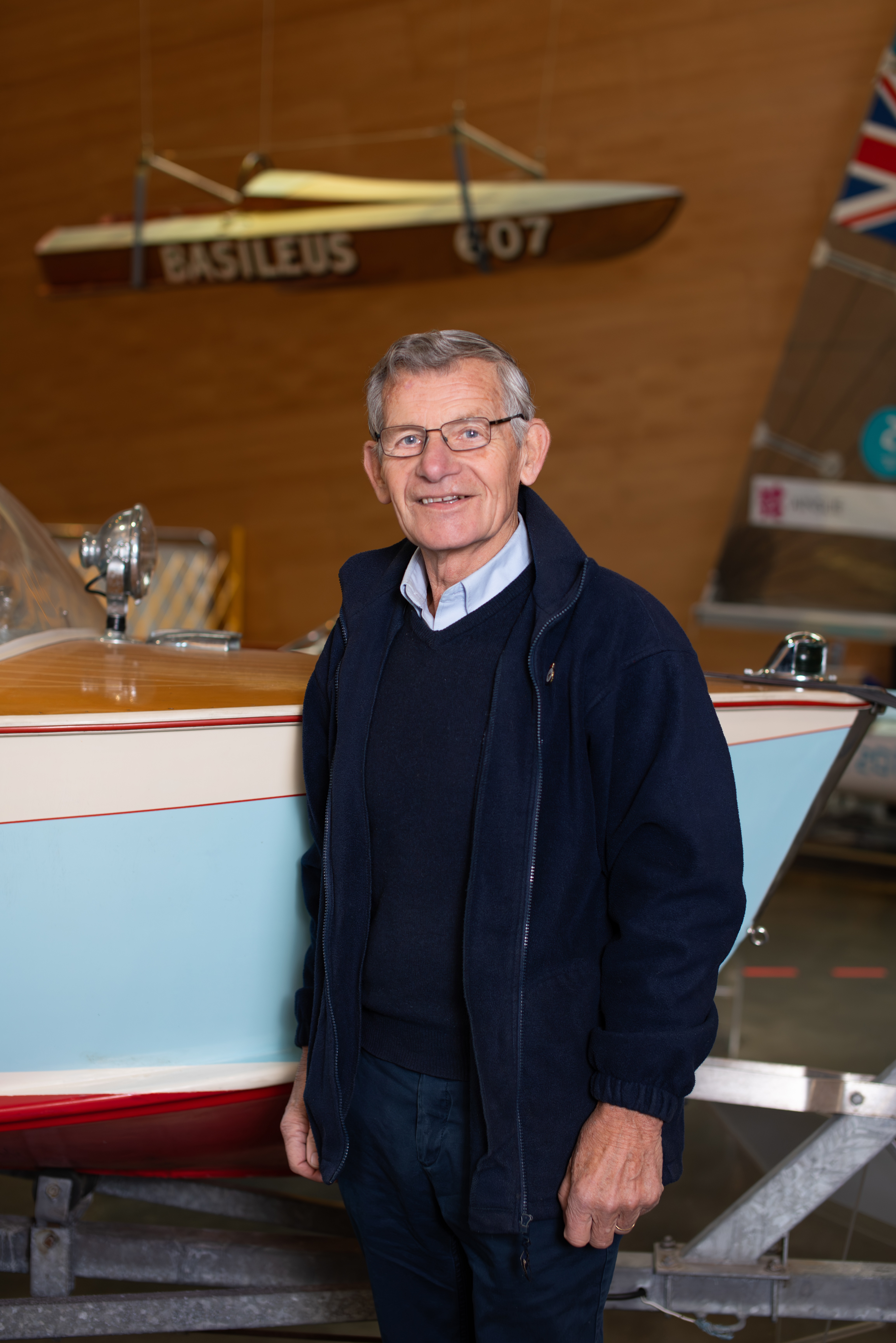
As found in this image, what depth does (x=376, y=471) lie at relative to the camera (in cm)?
109

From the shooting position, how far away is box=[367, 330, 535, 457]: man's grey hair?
1004 mm

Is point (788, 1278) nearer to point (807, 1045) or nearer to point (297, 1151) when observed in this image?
point (297, 1151)

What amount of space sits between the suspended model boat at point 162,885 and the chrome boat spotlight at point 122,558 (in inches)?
14.8

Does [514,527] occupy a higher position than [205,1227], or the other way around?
[514,527]

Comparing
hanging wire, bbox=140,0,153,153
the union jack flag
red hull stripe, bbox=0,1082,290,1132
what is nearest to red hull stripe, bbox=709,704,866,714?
red hull stripe, bbox=0,1082,290,1132

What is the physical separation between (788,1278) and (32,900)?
42.4 inches

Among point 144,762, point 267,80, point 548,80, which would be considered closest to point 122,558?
point 144,762

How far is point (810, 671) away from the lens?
1636 millimetres

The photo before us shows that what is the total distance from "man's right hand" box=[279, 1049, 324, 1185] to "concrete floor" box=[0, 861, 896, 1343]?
2.08 feet

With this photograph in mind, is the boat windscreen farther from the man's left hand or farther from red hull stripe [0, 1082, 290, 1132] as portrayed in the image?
the man's left hand

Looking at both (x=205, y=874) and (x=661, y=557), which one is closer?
(x=205, y=874)

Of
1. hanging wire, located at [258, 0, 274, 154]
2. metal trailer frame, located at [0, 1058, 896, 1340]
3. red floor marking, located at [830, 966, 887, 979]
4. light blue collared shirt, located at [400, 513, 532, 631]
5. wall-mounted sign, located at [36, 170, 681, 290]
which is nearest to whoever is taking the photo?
light blue collared shirt, located at [400, 513, 532, 631]

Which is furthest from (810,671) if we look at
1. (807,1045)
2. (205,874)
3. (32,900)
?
(807,1045)

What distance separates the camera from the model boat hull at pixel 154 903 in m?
1.23
